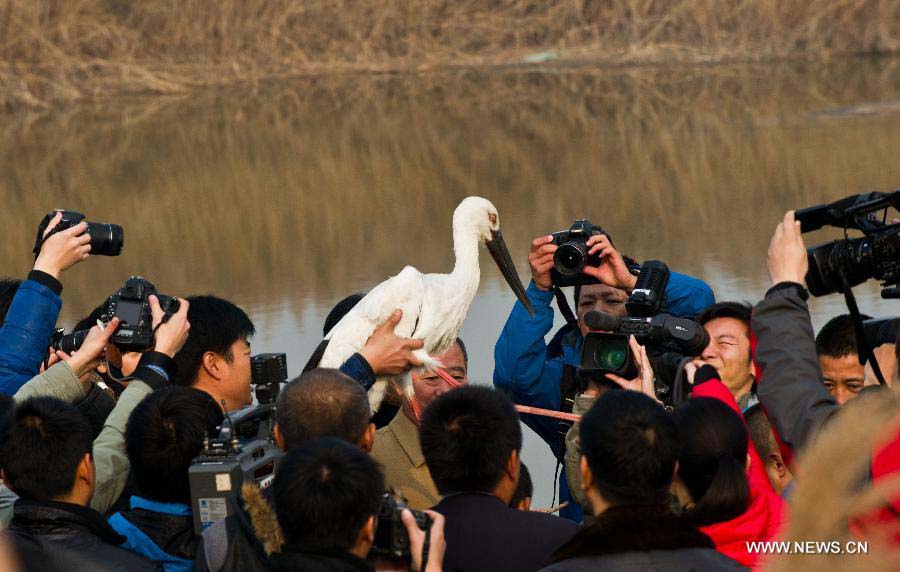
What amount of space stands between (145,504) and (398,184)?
1240cm

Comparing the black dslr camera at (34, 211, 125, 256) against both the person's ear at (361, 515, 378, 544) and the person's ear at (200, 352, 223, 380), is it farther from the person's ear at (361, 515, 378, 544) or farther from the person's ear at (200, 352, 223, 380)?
the person's ear at (361, 515, 378, 544)

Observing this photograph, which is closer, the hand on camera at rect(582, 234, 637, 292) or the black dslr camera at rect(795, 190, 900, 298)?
the black dslr camera at rect(795, 190, 900, 298)

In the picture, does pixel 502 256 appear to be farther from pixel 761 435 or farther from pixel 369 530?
pixel 369 530

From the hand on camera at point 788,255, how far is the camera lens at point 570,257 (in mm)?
1460

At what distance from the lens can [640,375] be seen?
10.8 ft

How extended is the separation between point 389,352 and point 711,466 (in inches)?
60.2

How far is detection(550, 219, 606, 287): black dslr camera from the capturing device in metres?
4.03

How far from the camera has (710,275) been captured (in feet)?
29.5

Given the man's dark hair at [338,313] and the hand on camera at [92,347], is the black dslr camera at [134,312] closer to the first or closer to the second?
the hand on camera at [92,347]

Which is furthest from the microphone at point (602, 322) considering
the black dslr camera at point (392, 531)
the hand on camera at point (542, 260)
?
the black dslr camera at point (392, 531)

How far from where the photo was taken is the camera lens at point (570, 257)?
4020 millimetres

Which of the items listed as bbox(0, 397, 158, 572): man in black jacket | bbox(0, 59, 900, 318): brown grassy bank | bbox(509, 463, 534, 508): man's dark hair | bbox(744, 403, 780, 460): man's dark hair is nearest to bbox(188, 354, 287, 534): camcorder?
bbox(0, 397, 158, 572): man in black jacket

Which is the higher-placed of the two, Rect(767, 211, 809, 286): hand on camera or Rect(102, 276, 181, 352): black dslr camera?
Rect(767, 211, 809, 286): hand on camera

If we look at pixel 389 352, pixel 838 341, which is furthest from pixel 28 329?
pixel 838 341
